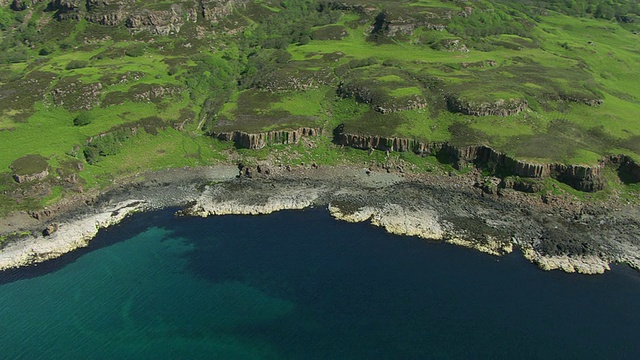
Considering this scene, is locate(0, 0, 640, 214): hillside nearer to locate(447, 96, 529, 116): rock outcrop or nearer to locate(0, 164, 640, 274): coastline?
locate(447, 96, 529, 116): rock outcrop

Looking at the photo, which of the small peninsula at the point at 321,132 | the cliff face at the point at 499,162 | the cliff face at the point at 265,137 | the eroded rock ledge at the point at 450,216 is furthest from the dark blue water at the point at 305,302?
the cliff face at the point at 265,137

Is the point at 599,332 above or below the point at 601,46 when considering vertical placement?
below

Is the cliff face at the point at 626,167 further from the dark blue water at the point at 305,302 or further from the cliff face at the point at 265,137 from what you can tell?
the cliff face at the point at 265,137

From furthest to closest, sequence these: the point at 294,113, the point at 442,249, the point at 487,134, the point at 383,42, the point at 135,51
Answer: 1. the point at 383,42
2. the point at 135,51
3. the point at 294,113
4. the point at 487,134
5. the point at 442,249

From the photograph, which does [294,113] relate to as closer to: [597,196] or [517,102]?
[517,102]

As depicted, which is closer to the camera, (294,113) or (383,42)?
(294,113)

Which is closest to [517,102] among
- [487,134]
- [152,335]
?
[487,134]

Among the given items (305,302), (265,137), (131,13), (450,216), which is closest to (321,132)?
(265,137)
